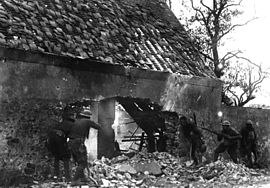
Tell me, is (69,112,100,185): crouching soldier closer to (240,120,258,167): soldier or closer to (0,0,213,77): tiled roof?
(0,0,213,77): tiled roof

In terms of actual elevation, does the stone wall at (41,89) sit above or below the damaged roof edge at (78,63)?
below

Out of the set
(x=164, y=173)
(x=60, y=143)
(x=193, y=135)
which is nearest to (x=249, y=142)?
(x=193, y=135)

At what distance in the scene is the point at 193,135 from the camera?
1104 cm

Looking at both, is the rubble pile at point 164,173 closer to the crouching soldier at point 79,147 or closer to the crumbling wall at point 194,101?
the crouching soldier at point 79,147

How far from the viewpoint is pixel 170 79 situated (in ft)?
34.6

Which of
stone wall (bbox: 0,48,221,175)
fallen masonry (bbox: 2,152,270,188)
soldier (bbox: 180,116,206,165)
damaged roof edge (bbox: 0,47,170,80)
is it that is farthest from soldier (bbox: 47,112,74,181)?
soldier (bbox: 180,116,206,165)

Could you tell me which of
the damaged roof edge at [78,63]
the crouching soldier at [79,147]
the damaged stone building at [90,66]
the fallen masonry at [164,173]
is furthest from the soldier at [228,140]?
the crouching soldier at [79,147]

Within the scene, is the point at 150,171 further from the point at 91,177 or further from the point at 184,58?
the point at 184,58

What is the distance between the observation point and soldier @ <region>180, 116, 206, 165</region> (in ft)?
35.8

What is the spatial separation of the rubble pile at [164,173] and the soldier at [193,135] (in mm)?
461

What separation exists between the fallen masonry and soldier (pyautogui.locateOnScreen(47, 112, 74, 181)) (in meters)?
0.43

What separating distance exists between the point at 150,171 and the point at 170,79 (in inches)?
102

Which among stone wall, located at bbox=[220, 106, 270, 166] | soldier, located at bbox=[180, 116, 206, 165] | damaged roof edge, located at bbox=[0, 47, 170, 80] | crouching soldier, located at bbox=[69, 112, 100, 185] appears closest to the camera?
damaged roof edge, located at bbox=[0, 47, 170, 80]

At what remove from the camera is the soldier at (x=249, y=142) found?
39.7 ft
